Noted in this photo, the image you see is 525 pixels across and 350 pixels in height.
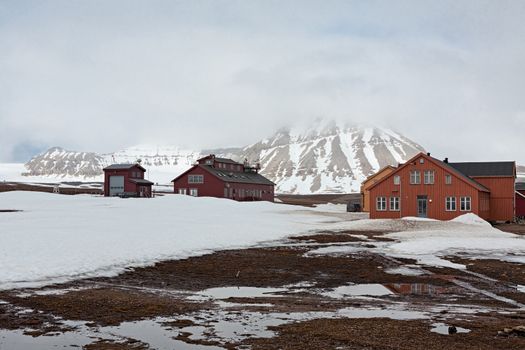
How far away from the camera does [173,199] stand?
250 feet

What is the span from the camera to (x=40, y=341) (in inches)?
408

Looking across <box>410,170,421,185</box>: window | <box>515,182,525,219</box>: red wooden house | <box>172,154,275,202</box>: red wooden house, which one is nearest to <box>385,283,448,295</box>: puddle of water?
<box>410,170,421,185</box>: window

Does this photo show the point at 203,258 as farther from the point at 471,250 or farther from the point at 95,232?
the point at 471,250

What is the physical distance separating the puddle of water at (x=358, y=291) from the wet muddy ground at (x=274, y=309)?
33mm

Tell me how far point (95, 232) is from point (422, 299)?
2202 cm

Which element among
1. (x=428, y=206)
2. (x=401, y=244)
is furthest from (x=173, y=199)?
(x=401, y=244)

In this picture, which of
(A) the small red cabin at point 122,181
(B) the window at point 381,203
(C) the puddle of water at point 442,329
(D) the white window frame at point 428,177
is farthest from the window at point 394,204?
(C) the puddle of water at point 442,329

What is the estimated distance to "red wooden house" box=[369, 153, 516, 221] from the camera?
60.8 metres

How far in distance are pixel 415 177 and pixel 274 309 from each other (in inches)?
2069

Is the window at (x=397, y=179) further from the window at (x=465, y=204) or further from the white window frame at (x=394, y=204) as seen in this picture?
the window at (x=465, y=204)

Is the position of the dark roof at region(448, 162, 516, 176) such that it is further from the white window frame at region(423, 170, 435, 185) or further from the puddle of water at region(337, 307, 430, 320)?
the puddle of water at region(337, 307, 430, 320)

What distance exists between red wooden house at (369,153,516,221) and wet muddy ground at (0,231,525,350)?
3954 cm

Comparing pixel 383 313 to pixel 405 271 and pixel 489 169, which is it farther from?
pixel 489 169

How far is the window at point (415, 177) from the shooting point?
206ft
